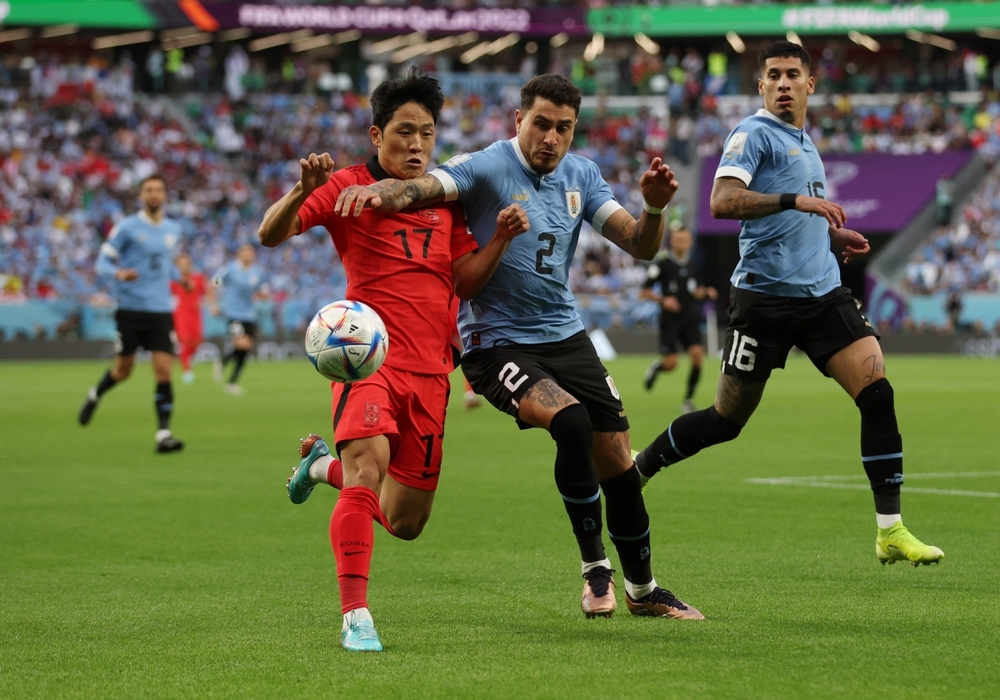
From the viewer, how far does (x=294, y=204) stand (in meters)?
5.41

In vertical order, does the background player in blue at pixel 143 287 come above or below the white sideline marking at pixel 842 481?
above

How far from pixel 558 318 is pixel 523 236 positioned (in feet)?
1.31

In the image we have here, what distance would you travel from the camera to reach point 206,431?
51.8 ft

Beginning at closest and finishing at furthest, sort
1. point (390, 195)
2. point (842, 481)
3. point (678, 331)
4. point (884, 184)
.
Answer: point (390, 195)
point (842, 481)
point (678, 331)
point (884, 184)

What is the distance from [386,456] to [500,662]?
1009 millimetres

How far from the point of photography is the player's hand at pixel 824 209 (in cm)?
635

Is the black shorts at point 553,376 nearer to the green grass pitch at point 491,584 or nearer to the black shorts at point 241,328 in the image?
the green grass pitch at point 491,584

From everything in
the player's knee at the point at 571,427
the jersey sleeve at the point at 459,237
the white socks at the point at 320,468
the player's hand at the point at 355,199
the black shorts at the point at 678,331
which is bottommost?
the black shorts at the point at 678,331

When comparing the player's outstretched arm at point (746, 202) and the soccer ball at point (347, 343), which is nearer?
the soccer ball at point (347, 343)

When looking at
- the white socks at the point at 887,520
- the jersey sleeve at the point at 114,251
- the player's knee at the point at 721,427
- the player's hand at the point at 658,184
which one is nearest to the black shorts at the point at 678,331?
the jersey sleeve at the point at 114,251

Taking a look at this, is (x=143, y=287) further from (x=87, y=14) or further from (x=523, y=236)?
(x=87, y=14)

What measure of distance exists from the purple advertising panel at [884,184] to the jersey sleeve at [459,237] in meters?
36.0

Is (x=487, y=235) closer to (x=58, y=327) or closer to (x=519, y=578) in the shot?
(x=519, y=578)

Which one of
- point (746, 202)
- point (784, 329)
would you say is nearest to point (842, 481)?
point (784, 329)
